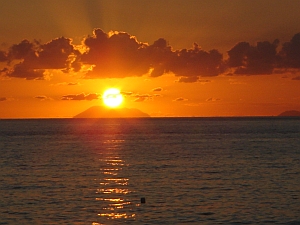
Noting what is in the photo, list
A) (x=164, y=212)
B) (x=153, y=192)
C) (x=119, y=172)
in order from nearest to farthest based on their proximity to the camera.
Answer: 1. (x=164, y=212)
2. (x=153, y=192)
3. (x=119, y=172)

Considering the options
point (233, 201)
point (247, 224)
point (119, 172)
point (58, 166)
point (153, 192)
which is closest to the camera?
point (247, 224)

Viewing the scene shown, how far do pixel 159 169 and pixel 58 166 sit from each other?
585 inches

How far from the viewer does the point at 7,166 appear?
85375 millimetres

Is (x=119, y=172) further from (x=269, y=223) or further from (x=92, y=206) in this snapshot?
(x=269, y=223)

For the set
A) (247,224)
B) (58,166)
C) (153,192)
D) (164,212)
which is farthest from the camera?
(58,166)

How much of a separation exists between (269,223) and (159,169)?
118 ft

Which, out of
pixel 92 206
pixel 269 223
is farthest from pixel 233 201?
pixel 92 206

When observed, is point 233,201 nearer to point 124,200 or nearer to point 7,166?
point 124,200

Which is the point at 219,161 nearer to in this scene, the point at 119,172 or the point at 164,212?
the point at 119,172

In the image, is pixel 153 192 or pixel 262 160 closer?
pixel 153 192

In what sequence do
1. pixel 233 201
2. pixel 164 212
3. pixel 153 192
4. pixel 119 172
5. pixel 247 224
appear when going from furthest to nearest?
pixel 119 172 < pixel 153 192 < pixel 233 201 < pixel 164 212 < pixel 247 224

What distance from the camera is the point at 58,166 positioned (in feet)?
278

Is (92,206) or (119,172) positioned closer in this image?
(92,206)

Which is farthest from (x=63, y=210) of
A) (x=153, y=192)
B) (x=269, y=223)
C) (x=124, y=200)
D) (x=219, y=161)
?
(x=219, y=161)
